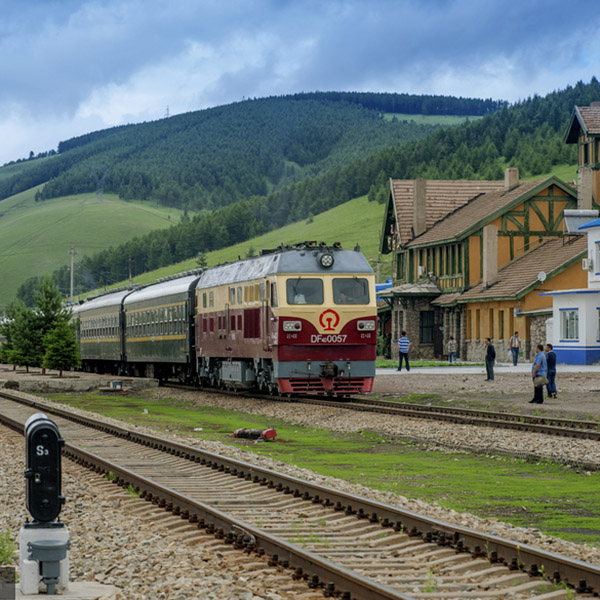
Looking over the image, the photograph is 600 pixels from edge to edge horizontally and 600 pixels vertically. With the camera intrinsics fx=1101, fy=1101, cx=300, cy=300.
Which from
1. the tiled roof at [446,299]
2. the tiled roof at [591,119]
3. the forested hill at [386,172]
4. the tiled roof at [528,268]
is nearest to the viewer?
the tiled roof at [528,268]

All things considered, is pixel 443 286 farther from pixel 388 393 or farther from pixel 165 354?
pixel 388 393

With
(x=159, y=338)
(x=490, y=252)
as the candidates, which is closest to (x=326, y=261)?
(x=159, y=338)

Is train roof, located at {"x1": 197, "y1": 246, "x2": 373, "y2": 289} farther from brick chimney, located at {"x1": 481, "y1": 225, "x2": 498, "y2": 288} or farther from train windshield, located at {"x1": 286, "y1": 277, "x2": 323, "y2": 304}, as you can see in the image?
brick chimney, located at {"x1": 481, "y1": 225, "x2": 498, "y2": 288}

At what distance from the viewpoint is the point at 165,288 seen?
39750 millimetres

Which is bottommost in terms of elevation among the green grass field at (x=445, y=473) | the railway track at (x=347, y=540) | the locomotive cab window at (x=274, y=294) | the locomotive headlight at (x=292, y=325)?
the green grass field at (x=445, y=473)

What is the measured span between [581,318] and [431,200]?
2357 centimetres

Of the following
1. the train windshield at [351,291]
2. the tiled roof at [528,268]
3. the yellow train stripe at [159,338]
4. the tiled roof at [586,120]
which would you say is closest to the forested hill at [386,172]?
the tiled roof at [586,120]

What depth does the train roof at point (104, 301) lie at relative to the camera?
49.2m

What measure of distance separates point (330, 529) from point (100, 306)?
4438 centimetres

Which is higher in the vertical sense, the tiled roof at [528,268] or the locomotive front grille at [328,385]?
the tiled roof at [528,268]

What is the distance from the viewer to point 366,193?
553 ft

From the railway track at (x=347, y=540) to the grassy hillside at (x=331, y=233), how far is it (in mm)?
111685

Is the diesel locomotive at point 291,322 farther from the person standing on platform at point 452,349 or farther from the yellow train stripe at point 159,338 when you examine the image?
the person standing on platform at point 452,349

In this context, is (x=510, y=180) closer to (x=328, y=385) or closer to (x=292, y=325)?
(x=328, y=385)
